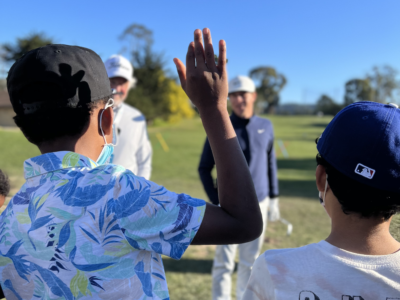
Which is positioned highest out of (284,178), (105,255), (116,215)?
(116,215)

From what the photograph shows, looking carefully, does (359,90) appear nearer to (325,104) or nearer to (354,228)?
(325,104)

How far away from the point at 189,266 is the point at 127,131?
2.10m

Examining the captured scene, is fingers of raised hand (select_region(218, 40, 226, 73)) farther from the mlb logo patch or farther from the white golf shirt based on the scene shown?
the white golf shirt

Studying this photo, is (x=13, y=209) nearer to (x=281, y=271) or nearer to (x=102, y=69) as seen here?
(x=102, y=69)

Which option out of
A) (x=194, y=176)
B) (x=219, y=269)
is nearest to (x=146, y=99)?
(x=194, y=176)

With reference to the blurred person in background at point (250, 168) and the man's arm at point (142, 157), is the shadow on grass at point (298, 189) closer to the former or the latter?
the blurred person in background at point (250, 168)

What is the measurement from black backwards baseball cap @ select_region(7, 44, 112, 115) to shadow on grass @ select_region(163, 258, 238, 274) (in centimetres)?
377

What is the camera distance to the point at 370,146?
1104mm

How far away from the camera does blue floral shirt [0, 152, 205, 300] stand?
1.03 metres

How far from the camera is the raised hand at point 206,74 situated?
109cm

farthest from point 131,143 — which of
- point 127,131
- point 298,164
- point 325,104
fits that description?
point 325,104

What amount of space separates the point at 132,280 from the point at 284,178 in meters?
12.5

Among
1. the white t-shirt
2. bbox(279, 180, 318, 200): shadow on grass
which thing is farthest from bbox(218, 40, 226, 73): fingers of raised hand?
bbox(279, 180, 318, 200): shadow on grass

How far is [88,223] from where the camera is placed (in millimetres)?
1036
